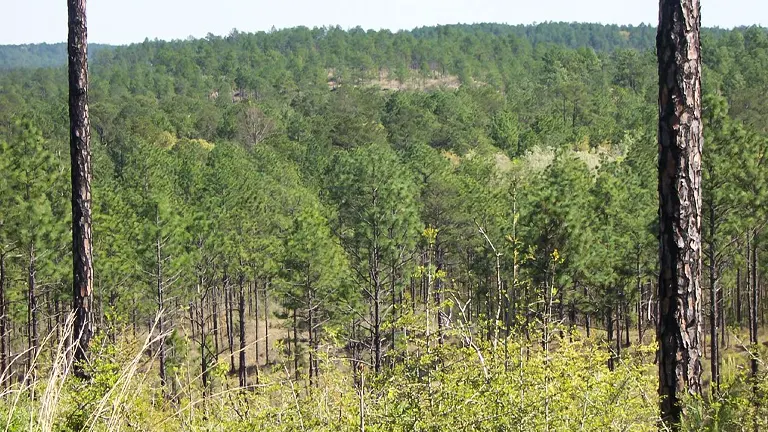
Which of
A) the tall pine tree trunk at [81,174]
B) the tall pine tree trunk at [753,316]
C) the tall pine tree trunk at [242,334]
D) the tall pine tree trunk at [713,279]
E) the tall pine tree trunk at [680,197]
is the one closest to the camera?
the tall pine tree trunk at [680,197]

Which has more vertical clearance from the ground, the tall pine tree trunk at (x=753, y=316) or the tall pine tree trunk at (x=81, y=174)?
the tall pine tree trunk at (x=81, y=174)

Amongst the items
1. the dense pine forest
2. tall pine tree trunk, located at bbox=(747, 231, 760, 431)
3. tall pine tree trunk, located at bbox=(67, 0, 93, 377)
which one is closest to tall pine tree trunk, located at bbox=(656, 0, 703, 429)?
the dense pine forest

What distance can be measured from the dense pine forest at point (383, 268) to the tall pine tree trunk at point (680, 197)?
0.20 m

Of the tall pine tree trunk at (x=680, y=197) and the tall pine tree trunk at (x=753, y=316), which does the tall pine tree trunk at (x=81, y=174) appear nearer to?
the tall pine tree trunk at (x=680, y=197)

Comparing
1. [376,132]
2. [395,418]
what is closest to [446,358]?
[395,418]

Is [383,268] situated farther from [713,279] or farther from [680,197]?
[680,197]

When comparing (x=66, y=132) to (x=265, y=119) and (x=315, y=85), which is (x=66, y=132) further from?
(x=315, y=85)

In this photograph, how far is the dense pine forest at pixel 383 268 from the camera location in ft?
14.9

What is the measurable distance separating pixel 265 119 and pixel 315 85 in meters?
34.7

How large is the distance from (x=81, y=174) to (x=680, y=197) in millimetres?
5702

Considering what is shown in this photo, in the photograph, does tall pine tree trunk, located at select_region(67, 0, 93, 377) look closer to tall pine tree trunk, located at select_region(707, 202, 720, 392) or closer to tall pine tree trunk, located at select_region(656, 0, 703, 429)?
tall pine tree trunk, located at select_region(656, 0, 703, 429)

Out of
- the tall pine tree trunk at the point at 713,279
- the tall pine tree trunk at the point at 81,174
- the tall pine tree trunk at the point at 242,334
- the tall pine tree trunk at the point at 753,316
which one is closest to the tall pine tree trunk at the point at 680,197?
the tall pine tree trunk at the point at 753,316

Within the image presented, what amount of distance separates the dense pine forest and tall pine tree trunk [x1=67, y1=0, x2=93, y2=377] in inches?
17.8

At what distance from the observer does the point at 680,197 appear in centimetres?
434
